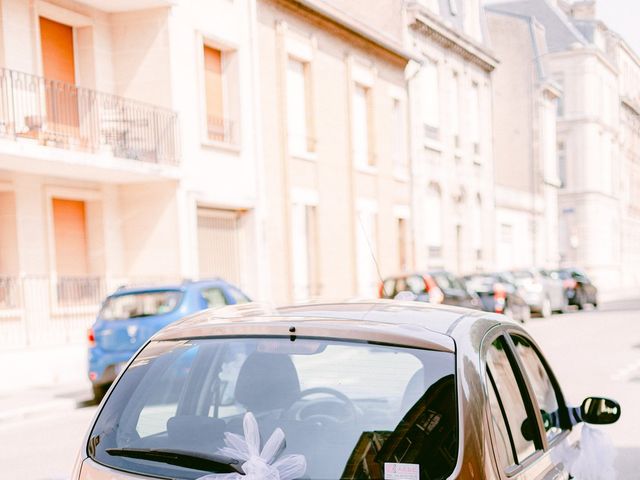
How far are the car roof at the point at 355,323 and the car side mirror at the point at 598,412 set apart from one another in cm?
79

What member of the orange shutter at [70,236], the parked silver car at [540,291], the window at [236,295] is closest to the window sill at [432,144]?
the parked silver car at [540,291]

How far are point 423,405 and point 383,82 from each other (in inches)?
1027

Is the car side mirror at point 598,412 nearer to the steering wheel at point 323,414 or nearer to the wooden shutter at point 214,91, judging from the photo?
the steering wheel at point 323,414

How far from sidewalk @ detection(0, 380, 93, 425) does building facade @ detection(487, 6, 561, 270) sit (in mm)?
35802

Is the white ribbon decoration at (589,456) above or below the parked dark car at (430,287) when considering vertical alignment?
above

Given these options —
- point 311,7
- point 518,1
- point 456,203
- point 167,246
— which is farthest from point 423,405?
point 518,1

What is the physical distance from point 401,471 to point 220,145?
17.3m

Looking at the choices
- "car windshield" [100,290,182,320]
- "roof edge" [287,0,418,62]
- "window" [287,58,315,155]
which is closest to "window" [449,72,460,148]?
"roof edge" [287,0,418,62]

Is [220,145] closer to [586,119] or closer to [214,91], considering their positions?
[214,91]

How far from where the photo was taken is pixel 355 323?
2.61 meters

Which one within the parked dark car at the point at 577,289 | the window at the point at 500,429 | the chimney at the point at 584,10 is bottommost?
the parked dark car at the point at 577,289

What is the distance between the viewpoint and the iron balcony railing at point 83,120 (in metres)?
14.7

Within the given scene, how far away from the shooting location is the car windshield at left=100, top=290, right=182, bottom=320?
36.3ft

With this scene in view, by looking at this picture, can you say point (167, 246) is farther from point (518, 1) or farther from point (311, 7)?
point (518, 1)
